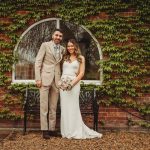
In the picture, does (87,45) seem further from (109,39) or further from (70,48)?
(70,48)

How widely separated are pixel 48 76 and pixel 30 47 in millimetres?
1800

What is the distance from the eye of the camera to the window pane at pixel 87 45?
9742mm

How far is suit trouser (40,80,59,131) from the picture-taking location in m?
8.33

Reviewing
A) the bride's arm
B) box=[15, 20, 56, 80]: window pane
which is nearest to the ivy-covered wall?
box=[15, 20, 56, 80]: window pane

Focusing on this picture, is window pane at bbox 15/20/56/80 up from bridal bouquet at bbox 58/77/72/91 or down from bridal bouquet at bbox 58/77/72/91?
up

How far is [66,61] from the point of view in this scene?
8398 mm

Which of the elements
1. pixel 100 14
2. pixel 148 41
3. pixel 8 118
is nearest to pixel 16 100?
pixel 8 118

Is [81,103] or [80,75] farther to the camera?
[81,103]

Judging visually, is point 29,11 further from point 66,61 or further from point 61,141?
point 61,141

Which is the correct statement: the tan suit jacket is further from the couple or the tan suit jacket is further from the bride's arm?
the bride's arm

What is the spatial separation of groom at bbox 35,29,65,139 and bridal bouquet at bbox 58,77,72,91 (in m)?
0.17

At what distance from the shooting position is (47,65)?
8305 mm

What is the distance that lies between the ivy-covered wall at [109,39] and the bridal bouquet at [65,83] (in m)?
1.52

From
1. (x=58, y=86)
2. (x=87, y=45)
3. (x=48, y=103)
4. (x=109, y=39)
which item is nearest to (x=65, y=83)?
(x=58, y=86)
